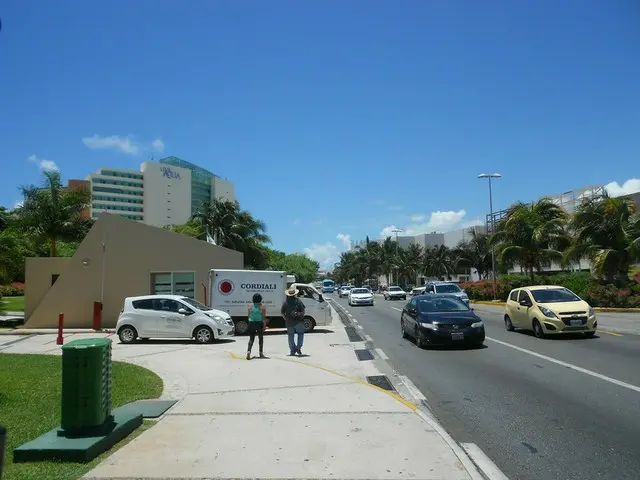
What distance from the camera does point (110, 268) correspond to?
25078mm

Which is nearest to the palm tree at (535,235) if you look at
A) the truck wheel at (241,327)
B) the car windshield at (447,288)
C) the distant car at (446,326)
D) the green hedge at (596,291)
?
the green hedge at (596,291)

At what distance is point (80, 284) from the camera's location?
82.0ft

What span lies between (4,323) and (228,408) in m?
23.7

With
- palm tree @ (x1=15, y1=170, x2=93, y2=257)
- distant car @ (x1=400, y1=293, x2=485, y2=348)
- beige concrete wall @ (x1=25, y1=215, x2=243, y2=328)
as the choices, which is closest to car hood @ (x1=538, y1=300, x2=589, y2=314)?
distant car @ (x1=400, y1=293, x2=485, y2=348)

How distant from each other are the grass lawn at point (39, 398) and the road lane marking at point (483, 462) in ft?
12.3

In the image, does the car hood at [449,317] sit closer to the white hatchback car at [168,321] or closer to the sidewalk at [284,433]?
the sidewalk at [284,433]

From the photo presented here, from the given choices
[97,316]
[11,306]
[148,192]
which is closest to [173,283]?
[97,316]

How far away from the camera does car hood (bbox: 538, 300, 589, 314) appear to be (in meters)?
15.9

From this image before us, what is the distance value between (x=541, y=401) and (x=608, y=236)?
25.6 metres

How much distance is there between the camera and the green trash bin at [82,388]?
580cm

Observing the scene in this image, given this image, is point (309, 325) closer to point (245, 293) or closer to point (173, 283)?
point (245, 293)

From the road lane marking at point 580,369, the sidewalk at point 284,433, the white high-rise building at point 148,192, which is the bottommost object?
the road lane marking at point 580,369

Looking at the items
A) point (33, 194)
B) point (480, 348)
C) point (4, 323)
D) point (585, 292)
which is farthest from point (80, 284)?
point (585, 292)

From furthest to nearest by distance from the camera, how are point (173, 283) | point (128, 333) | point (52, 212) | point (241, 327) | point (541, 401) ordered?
point (52, 212) → point (173, 283) → point (241, 327) → point (128, 333) → point (541, 401)
